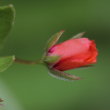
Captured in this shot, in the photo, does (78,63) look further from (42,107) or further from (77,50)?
(42,107)

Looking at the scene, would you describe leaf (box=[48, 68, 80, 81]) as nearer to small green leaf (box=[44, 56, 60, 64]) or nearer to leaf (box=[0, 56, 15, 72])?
small green leaf (box=[44, 56, 60, 64])

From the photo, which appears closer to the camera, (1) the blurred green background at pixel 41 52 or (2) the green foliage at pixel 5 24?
(2) the green foliage at pixel 5 24

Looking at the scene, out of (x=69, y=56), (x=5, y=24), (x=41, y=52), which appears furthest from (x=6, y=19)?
(x=41, y=52)

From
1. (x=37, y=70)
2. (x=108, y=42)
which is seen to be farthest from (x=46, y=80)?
(x=108, y=42)

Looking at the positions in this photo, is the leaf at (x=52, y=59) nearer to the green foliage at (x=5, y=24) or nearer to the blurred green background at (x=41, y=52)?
the green foliage at (x=5, y=24)

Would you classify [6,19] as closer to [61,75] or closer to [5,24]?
[5,24]

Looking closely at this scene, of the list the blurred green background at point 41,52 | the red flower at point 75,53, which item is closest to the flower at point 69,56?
the red flower at point 75,53
